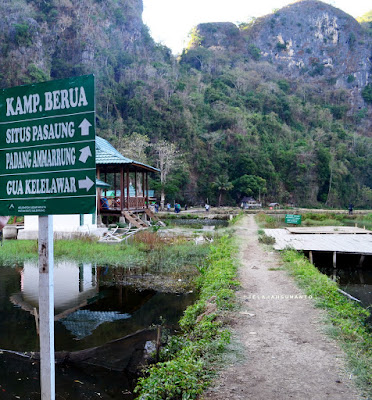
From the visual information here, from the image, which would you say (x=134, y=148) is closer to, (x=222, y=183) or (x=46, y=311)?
(x=222, y=183)

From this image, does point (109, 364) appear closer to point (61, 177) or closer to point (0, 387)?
point (0, 387)

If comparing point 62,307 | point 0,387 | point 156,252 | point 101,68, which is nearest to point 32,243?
point 156,252

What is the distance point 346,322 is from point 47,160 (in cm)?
470

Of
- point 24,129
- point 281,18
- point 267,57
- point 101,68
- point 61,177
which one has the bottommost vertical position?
point 61,177

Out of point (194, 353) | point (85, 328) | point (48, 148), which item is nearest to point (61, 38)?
point (85, 328)

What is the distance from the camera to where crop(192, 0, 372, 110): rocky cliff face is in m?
80.8

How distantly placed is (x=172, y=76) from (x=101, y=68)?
1211 centimetres

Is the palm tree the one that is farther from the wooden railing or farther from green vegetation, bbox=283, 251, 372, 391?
green vegetation, bbox=283, 251, 372, 391

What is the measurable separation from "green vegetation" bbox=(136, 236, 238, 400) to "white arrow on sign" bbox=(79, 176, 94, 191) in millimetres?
2126

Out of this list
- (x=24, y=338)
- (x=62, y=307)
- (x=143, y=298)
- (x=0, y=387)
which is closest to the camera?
(x=0, y=387)

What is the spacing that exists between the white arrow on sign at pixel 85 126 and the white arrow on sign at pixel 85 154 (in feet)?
0.32

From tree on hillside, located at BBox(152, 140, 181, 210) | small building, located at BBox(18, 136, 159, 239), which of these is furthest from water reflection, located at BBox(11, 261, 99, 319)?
tree on hillside, located at BBox(152, 140, 181, 210)

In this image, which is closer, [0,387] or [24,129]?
[24,129]

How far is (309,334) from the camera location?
4906 millimetres
